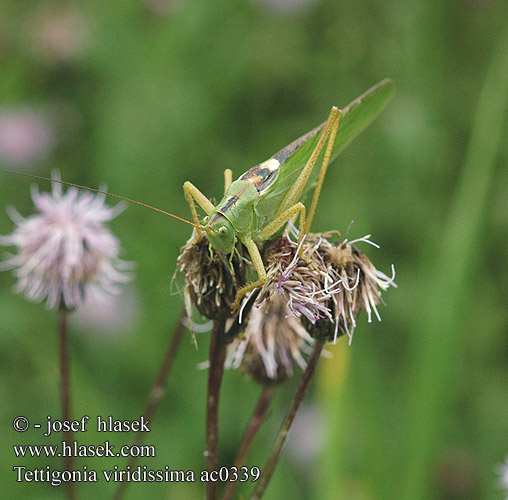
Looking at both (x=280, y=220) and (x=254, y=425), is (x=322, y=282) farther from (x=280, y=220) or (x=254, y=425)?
(x=254, y=425)

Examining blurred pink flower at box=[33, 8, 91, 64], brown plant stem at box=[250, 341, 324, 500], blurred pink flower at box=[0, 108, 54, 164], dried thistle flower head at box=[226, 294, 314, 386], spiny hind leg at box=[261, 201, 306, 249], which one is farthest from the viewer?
blurred pink flower at box=[0, 108, 54, 164]

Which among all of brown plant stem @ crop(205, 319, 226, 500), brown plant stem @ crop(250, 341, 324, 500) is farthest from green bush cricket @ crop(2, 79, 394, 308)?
brown plant stem @ crop(250, 341, 324, 500)

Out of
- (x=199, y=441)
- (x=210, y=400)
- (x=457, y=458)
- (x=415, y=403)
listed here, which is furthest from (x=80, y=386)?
(x=457, y=458)

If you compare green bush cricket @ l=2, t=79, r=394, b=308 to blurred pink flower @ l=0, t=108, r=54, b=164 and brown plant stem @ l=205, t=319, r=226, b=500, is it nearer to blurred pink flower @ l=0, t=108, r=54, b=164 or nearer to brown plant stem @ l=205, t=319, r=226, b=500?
brown plant stem @ l=205, t=319, r=226, b=500

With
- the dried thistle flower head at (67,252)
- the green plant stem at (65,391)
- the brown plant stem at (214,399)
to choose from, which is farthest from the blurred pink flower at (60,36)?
the brown plant stem at (214,399)

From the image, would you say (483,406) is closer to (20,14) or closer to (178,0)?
(178,0)

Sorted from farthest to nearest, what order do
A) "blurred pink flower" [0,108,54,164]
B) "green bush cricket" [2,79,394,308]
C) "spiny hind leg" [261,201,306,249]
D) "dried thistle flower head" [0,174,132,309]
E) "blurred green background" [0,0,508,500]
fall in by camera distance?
"blurred pink flower" [0,108,54,164] → "blurred green background" [0,0,508,500] → "dried thistle flower head" [0,174,132,309] → "spiny hind leg" [261,201,306,249] → "green bush cricket" [2,79,394,308]

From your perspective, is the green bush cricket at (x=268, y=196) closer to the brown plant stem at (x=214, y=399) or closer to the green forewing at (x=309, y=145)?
the green forewing at (x=309, y=145)
